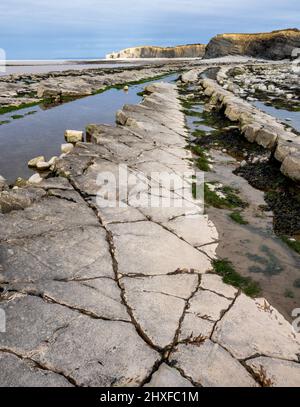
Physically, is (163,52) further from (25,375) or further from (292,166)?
(25,375)

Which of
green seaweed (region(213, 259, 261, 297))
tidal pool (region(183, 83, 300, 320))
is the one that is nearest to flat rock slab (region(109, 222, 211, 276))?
green seaweed (region(213, 259, 261, 297))

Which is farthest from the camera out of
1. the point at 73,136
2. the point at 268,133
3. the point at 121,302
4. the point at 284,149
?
the point at 73,136

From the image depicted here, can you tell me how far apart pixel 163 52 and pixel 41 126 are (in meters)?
132

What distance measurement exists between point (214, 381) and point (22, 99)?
54.3ft

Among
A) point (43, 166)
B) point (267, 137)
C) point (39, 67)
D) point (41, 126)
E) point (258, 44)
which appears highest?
point (258, 44)

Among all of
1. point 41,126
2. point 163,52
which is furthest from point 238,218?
point 163,52

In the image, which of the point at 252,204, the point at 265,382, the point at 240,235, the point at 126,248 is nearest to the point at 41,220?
the point at 126,248

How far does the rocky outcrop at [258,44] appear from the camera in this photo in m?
67.2

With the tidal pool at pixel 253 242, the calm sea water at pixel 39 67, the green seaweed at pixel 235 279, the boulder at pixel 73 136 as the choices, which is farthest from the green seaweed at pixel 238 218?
A: the calm sea water at pixel 39 67

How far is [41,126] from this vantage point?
1169 cm

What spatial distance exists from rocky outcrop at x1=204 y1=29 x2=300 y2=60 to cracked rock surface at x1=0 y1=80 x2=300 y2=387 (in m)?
71.9

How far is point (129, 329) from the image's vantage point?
311 cm

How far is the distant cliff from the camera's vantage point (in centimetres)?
12538

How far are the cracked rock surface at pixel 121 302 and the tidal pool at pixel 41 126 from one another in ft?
9.21
